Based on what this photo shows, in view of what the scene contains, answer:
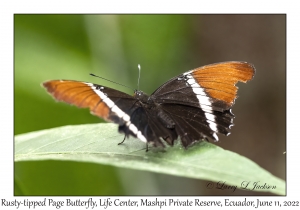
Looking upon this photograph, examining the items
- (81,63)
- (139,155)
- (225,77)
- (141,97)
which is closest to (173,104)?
(141,97)

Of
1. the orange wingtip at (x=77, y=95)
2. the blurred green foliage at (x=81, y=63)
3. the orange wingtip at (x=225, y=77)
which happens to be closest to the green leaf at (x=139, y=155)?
the orange wingtip at (x=77, y=95)

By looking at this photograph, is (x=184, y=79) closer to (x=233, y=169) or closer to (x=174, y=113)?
(x=174, y=113)

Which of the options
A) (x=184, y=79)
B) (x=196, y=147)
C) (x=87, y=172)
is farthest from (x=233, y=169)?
(x=87, y=172)

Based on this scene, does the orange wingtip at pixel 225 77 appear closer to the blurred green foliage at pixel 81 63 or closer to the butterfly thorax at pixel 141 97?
the butterfly thorax at pixel 141 97

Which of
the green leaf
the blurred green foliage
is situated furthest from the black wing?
the blurred green foliage

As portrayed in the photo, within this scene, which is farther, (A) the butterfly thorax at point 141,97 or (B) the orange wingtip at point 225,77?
(B) the orange wingtip at point 225,77
